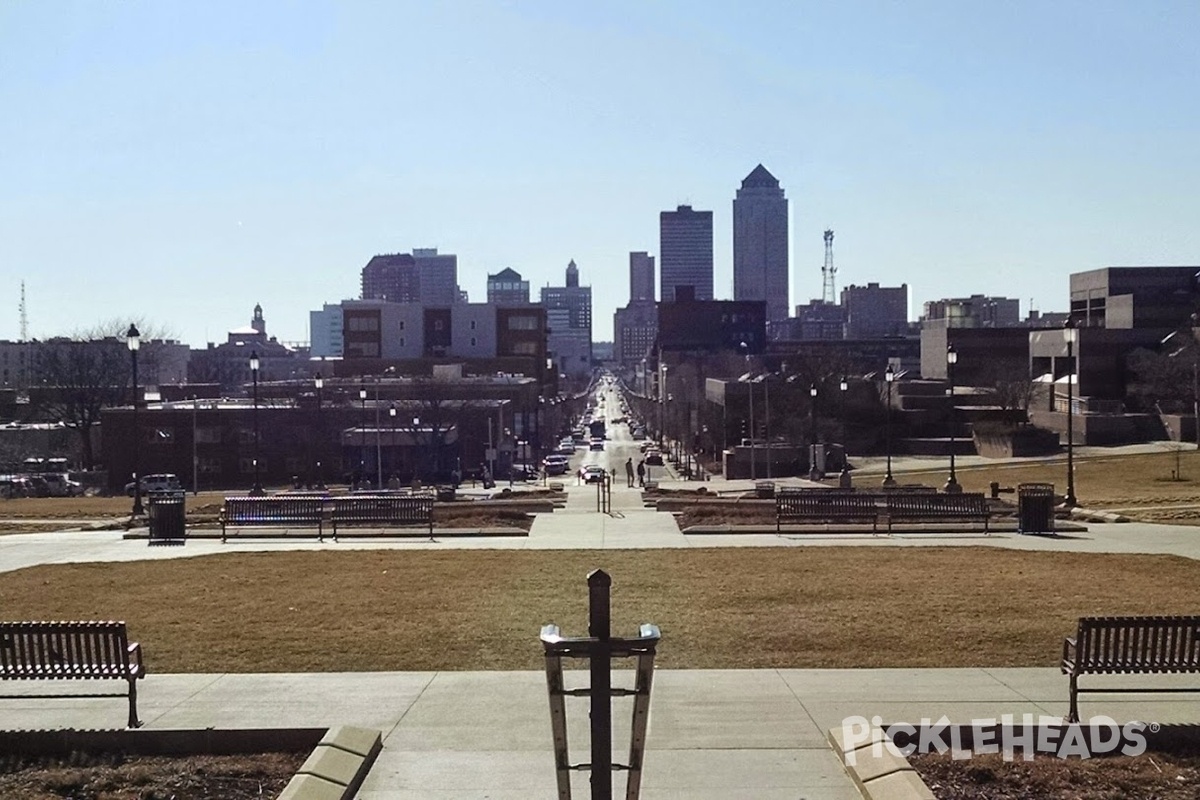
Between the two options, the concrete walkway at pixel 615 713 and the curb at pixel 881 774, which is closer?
the curb at pixel 881 774

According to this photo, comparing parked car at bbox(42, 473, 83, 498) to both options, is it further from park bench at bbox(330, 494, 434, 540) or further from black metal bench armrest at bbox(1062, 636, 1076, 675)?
black metal bench armrest at bbox(1062, 636, 1076, 675)

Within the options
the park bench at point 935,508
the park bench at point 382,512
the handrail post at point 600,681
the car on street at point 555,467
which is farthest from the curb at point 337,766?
the car on street at point 555,467

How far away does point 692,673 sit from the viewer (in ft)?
45.1

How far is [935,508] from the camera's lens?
29.8m

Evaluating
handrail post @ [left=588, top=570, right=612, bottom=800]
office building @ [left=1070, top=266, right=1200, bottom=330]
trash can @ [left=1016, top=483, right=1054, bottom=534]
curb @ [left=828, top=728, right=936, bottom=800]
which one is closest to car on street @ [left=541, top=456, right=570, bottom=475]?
office building @ [left=1070, top=266, right=1200, bottom=330]

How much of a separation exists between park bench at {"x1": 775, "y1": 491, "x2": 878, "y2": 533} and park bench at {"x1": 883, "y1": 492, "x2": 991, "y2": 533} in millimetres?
552

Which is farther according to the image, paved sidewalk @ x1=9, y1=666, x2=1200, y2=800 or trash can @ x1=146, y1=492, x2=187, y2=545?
trash can @ x1=146, y1=492, x2=187, y2=545

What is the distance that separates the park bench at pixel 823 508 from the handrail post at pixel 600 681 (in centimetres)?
2131

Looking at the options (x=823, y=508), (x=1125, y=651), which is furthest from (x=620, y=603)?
(x=823, y=508)

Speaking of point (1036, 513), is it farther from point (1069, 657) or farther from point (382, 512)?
point (1069, 657)

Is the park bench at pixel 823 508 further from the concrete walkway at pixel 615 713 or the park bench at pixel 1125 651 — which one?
the park bench at pixel 1125 651

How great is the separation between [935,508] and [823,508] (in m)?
2.88

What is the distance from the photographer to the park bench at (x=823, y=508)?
29047mm

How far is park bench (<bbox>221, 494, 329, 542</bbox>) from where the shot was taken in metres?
29.5
